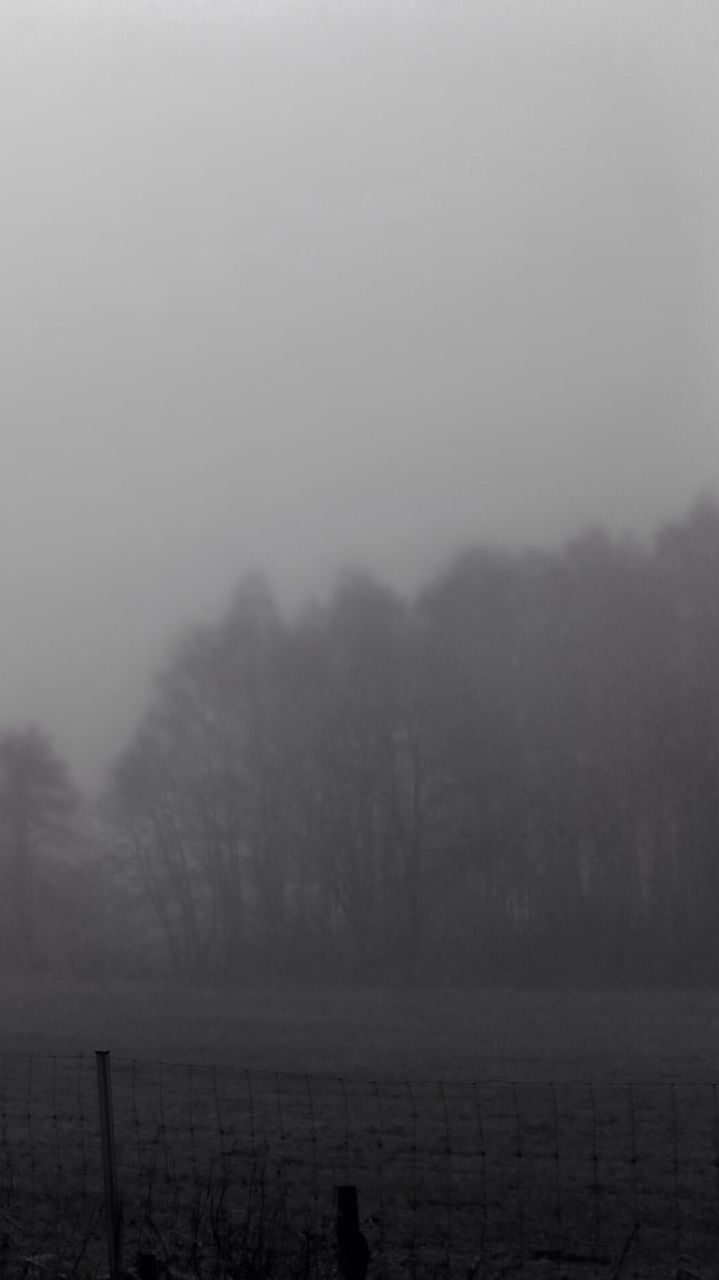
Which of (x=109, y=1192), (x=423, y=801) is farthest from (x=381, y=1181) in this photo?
(x=423, y=801)

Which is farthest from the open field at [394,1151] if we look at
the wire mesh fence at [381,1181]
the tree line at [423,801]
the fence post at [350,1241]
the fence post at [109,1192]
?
the tree line at [423,801]

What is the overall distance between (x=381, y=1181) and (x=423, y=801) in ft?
101

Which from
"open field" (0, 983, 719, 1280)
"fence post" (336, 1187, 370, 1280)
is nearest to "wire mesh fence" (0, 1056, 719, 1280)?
"open field" (0, 983, 719, 1280)

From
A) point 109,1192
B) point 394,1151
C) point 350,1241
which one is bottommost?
point 394,1151

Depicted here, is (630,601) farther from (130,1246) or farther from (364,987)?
(130,1246)

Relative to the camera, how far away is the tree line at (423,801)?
4016 cm

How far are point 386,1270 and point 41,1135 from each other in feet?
19.4

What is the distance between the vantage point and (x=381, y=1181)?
443 inches

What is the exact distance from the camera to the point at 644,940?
3775cm

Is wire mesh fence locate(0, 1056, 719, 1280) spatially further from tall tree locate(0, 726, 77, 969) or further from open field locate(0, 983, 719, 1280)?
tall tree locate(0, 726, 77, 969)

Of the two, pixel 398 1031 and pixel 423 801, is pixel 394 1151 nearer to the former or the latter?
pixel 398 1031

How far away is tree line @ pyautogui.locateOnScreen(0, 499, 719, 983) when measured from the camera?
40156mm

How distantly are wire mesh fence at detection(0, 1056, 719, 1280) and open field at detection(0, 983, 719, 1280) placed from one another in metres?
0.03

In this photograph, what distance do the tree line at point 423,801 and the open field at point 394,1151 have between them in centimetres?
1596
